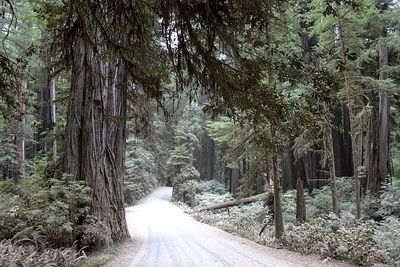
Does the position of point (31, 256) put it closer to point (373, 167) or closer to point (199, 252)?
point (199, 252)

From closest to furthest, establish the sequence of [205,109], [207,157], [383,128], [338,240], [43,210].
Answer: [205,109] < [43,210] < [338,240] < [383,128] < [207,157]

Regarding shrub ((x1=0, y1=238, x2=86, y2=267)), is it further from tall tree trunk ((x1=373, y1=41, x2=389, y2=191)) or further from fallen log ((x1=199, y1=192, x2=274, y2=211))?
tall tree trunk ((x1=373, y1=41, x2=389, y2=191))

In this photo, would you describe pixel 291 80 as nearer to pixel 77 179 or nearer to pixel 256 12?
pixel 256 12

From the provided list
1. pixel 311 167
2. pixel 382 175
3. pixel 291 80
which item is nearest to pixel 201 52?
pixel 291 80

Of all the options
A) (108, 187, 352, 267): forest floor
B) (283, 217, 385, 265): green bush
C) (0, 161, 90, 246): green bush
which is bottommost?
(108, 187, 352, 267): forest floor

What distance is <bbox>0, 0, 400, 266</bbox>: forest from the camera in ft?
15.0

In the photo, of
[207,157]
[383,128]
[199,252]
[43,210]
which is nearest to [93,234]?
[43,210]

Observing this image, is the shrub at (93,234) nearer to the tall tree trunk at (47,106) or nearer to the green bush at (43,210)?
the green bush at (43,210)

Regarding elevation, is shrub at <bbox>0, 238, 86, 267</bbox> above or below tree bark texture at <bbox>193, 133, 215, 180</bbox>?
below

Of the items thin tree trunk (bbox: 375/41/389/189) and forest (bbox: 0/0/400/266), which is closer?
forest (bbox: 0/0/400/266)

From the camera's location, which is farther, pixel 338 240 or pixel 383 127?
pixel 383 127

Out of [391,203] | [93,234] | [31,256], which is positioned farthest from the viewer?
[391,203]

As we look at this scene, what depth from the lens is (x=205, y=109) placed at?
5723mm

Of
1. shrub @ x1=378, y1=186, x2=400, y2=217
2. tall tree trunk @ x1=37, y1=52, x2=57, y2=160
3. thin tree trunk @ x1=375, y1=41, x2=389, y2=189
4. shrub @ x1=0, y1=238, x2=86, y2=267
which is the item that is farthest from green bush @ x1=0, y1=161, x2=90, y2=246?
thin tree trunk @ x1=375, y1=41, x2=389, y2=189
